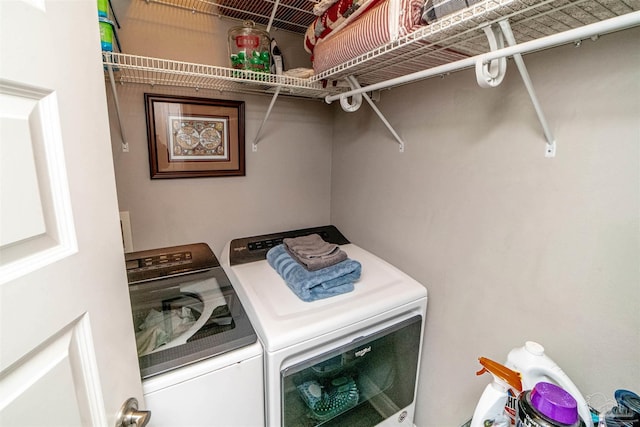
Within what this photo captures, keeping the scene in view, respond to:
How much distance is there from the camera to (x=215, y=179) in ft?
5.50

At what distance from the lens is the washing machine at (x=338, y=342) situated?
103cm

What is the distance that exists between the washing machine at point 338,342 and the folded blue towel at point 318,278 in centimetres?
2

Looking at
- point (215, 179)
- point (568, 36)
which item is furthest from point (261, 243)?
point (568, 36)

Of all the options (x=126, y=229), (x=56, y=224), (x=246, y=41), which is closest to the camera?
(x=56, y=224)

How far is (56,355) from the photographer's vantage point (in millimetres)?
473

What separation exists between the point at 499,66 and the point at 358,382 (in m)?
1.39

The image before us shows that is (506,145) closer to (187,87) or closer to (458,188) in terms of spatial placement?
(458,188)

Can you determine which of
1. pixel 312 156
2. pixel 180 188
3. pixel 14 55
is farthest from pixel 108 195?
pixel 312 156

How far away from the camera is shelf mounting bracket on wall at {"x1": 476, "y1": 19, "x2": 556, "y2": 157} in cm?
74

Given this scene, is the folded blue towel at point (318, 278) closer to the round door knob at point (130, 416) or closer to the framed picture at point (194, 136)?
the round door knob at point (130, 416)

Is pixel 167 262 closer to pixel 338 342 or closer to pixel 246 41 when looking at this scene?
pixel 338 342

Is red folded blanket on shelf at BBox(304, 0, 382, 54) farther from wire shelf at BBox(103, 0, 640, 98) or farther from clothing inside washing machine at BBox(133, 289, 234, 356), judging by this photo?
clothing inside washing machine at BBox(133, 289, 234, 356)

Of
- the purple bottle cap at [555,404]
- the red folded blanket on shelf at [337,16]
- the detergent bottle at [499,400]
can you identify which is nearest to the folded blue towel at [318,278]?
the detergent bottle at [499,400]

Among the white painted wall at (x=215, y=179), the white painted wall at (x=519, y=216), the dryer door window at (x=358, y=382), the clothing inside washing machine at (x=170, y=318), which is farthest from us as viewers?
the white painted wall at (x=215, y=179)
